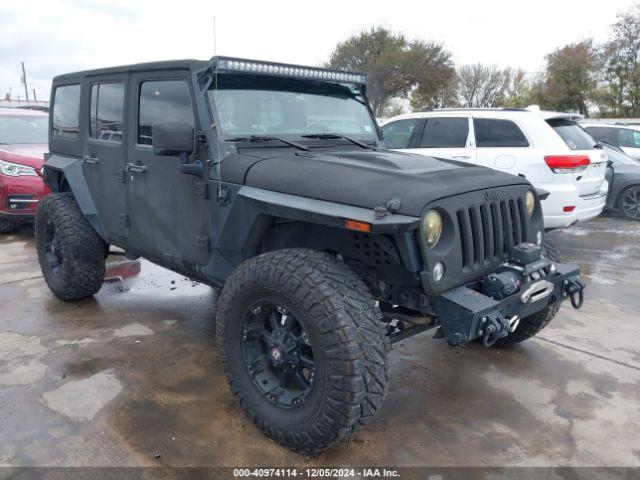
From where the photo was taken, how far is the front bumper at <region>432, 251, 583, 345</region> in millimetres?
2650

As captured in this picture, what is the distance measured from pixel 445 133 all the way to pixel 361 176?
476cm

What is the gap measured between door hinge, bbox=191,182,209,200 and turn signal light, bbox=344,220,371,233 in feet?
3.81

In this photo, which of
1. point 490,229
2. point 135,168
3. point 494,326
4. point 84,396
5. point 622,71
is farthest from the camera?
point 622,71

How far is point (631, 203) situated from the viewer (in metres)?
9.66

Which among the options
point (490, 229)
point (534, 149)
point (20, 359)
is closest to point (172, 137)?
point (490, 229)

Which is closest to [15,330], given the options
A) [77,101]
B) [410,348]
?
[77,101]

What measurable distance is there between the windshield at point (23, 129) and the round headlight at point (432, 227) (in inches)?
305

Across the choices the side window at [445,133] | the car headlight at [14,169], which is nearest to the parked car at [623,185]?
the side window at [445,133]

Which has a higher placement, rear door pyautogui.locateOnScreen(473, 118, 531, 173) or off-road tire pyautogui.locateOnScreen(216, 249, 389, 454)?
rear door pyautogui.locateOnScreen(473, 118, 531, 173)

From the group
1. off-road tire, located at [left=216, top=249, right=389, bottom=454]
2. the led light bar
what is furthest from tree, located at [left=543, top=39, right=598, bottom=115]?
off-road tire, located at [left=216, top=249, right=389, bottom=454]

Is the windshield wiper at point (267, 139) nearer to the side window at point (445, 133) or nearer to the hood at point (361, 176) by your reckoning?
the hood at point (361, 176)

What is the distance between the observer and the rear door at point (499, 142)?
6.61 m

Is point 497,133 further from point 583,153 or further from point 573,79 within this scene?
point 573,79

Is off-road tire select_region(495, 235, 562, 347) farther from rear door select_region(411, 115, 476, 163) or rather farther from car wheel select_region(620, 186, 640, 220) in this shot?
car wheel select_region(620, 186, 640, 220)
